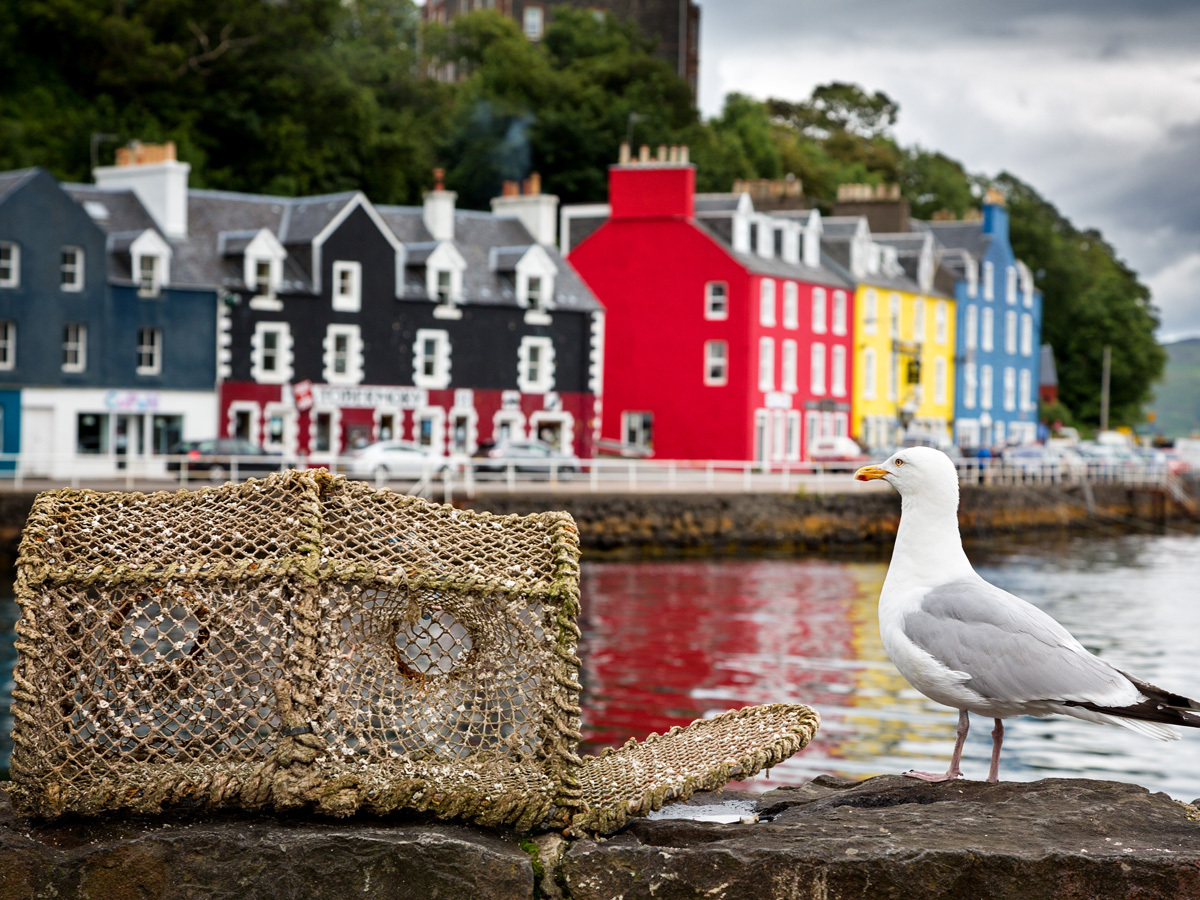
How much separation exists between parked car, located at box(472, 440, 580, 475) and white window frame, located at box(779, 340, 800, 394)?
1320 centimetres

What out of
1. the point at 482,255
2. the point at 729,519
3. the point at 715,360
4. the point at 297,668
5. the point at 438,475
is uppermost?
the point at 482,255

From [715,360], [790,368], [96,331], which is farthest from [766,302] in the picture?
[96,331]

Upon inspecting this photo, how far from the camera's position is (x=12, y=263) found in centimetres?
4122

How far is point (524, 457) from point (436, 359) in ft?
22.4

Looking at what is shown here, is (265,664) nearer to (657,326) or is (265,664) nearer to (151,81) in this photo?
(657,326)

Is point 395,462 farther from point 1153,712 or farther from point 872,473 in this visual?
point 1153,712

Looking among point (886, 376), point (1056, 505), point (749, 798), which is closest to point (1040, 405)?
point (886, 376)

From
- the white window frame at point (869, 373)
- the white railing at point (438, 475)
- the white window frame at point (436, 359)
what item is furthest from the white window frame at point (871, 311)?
the white window frame at point (436, 359)

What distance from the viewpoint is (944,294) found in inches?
2756

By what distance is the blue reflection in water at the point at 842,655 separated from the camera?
1606 centimetres

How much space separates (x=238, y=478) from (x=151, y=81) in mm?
24434

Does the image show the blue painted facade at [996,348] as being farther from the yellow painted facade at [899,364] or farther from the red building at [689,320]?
the red building at [689,320]

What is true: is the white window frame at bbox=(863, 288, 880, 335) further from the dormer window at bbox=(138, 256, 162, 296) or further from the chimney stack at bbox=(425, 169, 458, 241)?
the dormer window at bbox=(138, 256, 162, 296)

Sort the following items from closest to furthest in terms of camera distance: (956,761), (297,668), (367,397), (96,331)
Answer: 1. (297,668)
2. (956,761)
3. (96,331)
4. (367,397)
